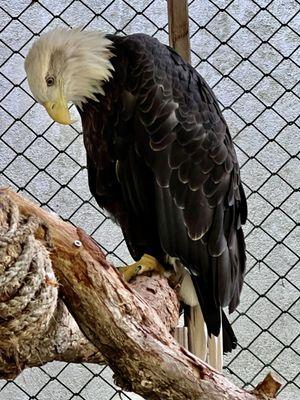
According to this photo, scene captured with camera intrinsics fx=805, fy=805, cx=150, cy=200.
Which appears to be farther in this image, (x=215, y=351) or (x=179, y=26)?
(x=179, y=26)

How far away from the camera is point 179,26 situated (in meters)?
2.12

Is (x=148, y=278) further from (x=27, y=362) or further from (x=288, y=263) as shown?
(x=288, y=263)

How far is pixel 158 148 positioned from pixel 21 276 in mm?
820

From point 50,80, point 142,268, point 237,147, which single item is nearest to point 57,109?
point 50,80

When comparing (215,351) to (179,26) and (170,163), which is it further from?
(179,26)

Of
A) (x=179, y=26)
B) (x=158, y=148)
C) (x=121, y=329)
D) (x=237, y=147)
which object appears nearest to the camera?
(x=121, y=329)

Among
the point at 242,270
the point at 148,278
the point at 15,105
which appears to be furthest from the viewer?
the point at 15,105

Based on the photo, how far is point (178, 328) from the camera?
5.97ft

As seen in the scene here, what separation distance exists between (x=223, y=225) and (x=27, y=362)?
2.53 ft

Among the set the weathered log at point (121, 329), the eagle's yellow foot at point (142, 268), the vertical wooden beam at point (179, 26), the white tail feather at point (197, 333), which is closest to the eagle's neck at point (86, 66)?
the vertical wooden beam at point (179, 26)

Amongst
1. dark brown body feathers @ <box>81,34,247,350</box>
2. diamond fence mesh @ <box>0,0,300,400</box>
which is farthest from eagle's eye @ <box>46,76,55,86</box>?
diamond fence mesh @ <box>0,0,300,400</box>

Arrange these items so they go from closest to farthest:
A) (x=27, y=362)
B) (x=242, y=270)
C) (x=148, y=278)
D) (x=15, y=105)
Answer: (x=27, y=362)
(x=148, y=278)
(x=242, y=270)
(x=15, y=105)

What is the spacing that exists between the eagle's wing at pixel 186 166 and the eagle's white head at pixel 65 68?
3.3 inches

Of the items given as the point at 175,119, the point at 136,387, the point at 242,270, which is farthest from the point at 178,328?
the point at 136,387
